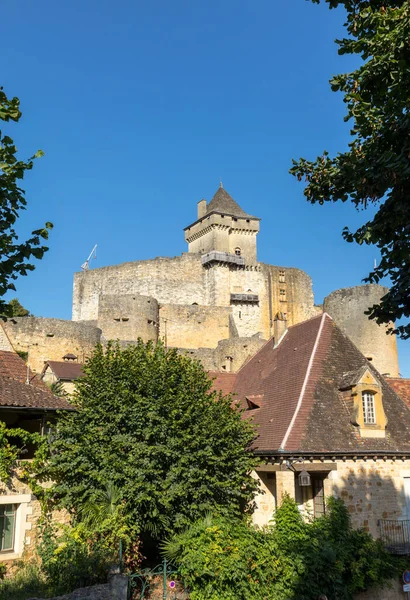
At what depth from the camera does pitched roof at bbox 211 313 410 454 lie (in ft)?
44.2

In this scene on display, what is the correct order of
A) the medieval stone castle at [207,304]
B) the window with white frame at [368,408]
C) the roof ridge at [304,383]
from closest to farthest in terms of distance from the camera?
the roof ridge at [304,383] → the window with white frame at [368,408] → the medieval stone castle at [207,304]

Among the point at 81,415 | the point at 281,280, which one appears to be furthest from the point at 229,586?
the point at 281,280

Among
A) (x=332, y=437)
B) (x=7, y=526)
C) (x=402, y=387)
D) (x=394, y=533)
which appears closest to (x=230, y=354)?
(x=402, y=387)

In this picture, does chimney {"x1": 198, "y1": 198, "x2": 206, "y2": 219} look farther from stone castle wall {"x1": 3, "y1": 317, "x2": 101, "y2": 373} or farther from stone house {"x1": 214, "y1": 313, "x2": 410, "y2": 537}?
stone house {"x1": 214, "y1": 313, "x2": 410, "y2": 537}

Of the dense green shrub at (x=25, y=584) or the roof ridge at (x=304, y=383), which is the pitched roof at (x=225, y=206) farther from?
the dense green shrub at (x=25, y=584)

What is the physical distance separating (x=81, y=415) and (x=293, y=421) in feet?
17.1

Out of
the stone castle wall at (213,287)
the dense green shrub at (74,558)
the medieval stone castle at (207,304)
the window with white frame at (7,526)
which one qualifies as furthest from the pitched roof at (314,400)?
the stone castle wall at (213,287)

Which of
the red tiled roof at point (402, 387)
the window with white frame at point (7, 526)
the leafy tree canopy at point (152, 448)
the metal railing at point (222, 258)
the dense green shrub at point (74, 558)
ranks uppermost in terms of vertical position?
the metal railing at point (222, 258)

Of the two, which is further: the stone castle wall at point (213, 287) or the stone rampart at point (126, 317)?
the stone castle wall at point (213, 287)

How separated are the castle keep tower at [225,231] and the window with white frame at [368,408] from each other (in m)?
36.3

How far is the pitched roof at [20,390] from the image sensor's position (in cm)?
1259

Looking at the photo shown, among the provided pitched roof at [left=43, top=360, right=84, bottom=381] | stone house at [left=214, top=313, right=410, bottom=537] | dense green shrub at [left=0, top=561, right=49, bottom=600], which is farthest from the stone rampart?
dense green shrub at [left=0, top=561, right=49, bottom=600]

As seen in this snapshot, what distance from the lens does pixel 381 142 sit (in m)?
8.41

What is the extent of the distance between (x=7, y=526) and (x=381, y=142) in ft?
35.0
